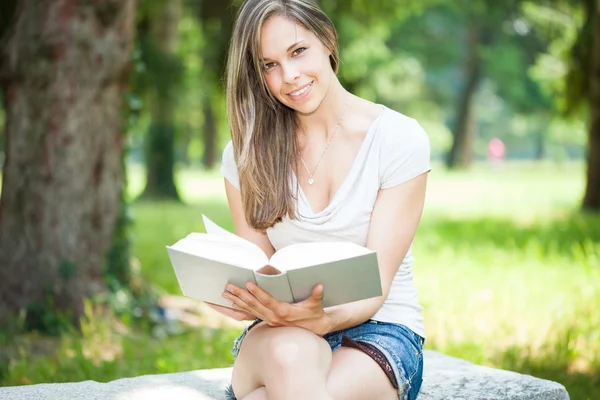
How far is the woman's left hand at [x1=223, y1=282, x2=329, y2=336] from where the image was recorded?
232 centimetres

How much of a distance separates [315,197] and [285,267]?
735 millimetres

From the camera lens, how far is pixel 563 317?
543 cm

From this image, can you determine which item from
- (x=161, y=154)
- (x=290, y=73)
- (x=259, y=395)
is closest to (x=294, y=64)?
(x=290, y=73)

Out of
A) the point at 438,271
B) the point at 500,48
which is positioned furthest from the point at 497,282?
the point at 500,48

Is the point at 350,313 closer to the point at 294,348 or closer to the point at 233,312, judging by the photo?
the point at 294,348

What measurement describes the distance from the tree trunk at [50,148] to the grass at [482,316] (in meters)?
0.37

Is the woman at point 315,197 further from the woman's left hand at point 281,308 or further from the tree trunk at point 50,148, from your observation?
the tree trunk at point 50,148

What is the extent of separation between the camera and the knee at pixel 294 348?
2354 mm

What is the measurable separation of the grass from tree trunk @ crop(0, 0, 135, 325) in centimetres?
37

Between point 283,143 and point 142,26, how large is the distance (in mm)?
11310

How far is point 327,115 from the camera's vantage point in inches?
118

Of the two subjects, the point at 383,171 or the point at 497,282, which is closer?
the point at 383,171

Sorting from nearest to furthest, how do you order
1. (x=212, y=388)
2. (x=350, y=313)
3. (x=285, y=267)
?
(x=285, y=267) → (x=350, y=313) → (x=212, y=388)

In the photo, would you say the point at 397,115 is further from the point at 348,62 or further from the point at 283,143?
the point at 348,62
